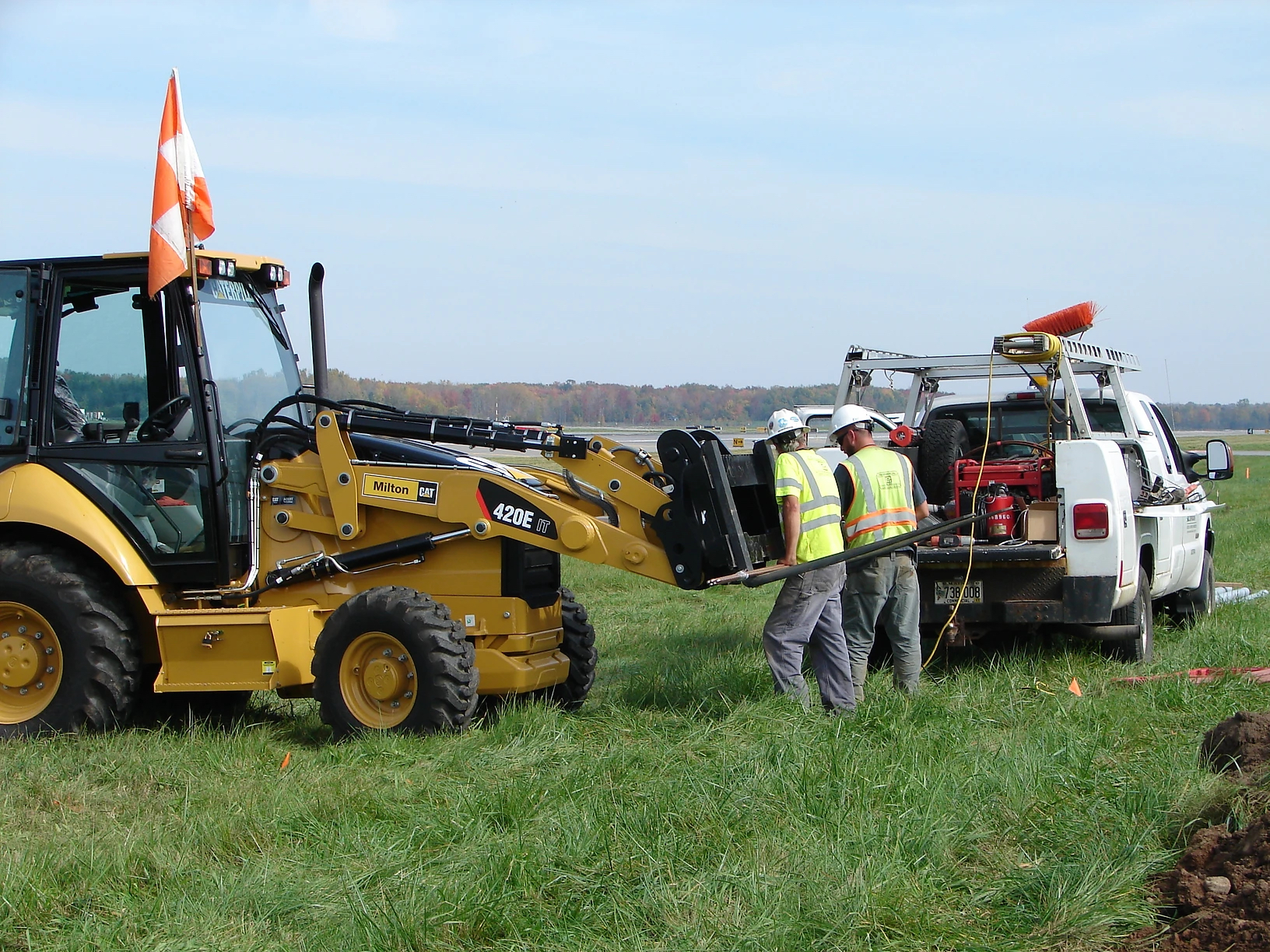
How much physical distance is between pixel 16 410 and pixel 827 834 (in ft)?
17.2

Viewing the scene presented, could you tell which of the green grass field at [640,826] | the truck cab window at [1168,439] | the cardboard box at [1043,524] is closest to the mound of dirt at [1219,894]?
the green grass field at [640,826]

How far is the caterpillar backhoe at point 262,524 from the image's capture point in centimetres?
707

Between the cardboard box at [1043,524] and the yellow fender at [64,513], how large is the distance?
5359 millimetres

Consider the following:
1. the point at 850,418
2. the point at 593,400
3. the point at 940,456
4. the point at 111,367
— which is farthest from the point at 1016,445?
the point at 593,400

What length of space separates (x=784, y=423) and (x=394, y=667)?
99.8 inches

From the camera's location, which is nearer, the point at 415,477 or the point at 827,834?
the point at 827,834

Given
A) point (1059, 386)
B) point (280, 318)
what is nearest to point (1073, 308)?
point (1059, 386)

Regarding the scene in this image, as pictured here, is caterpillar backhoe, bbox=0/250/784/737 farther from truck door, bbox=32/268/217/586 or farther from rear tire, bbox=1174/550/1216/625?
rear tire, bbox=1174/550/1216/625

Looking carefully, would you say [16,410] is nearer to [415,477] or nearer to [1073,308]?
[415,477]

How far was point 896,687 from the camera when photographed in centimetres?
788

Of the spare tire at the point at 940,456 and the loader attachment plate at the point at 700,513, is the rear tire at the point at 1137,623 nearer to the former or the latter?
the spare tire at the point at 940,456

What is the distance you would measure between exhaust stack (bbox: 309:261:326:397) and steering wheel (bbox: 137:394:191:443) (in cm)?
81

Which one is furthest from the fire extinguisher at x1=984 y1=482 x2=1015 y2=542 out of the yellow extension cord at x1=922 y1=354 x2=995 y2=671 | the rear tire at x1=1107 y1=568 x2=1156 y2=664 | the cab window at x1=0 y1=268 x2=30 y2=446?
the cab window at x1=0 y1=268 x2=30 y2=446

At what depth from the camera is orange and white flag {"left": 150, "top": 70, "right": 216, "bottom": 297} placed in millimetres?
7148
